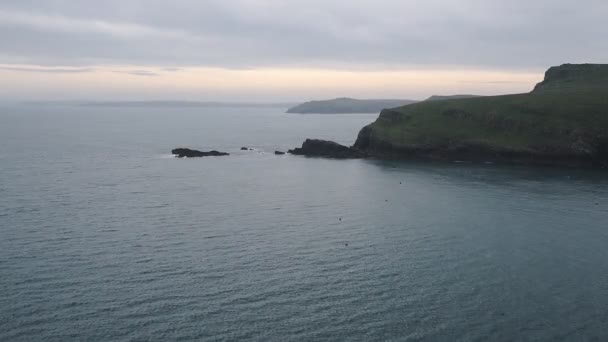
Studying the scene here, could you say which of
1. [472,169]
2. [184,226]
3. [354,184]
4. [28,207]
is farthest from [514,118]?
[28,207]

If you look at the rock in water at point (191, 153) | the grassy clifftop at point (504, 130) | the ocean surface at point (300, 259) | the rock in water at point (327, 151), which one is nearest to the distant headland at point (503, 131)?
the grassy clifftop at point (504, 130)

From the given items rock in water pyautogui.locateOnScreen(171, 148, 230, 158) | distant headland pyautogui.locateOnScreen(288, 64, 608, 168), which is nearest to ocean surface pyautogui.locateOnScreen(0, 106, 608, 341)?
distant headland pyautogui.locateOnScreen(288, 64, 608, 168)

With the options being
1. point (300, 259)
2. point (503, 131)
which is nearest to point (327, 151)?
point (503, 131)

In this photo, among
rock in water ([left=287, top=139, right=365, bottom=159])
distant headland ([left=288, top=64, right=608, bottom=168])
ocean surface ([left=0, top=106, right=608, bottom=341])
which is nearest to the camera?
ocean surface ([left=0, top=106, right=608, bottom=341])

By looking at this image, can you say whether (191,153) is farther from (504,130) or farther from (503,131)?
(504,130)

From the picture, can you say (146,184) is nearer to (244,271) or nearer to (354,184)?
(354,184)

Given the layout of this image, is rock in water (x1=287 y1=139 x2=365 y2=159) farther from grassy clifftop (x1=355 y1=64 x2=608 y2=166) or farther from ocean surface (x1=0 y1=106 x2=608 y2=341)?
ocean surface (x1=0 y1=106 x2=608 y2=341)

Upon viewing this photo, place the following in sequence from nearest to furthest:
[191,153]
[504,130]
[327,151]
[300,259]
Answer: [300,259] < [504,130] < [191,153] < [327,151]
